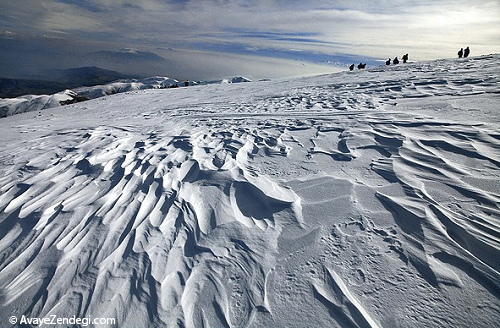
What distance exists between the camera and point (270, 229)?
290cm

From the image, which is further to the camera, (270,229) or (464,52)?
(464,52)

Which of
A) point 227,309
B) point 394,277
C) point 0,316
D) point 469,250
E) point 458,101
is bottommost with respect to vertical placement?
point 0,316

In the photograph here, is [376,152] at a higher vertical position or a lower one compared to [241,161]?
higher

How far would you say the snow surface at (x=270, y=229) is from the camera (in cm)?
210

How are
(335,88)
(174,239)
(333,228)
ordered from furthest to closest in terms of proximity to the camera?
(335,88), (174,239), (333,228)

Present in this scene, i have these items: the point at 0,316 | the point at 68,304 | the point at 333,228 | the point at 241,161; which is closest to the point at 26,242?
the point at 0,316

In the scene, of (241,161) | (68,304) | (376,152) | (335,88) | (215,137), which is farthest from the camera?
(335,88)

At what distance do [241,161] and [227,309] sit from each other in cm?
267

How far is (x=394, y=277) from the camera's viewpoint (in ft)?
7.13

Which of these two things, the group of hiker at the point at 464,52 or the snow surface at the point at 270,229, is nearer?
the snow surface at the point at 270,229

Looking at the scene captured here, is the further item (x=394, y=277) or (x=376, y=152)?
(x=376, y=152)

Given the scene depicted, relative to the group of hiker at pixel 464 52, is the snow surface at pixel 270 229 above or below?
below

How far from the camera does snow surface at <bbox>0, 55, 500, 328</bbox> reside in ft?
6.89

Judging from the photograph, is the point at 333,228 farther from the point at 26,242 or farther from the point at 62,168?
the point at 62,168
